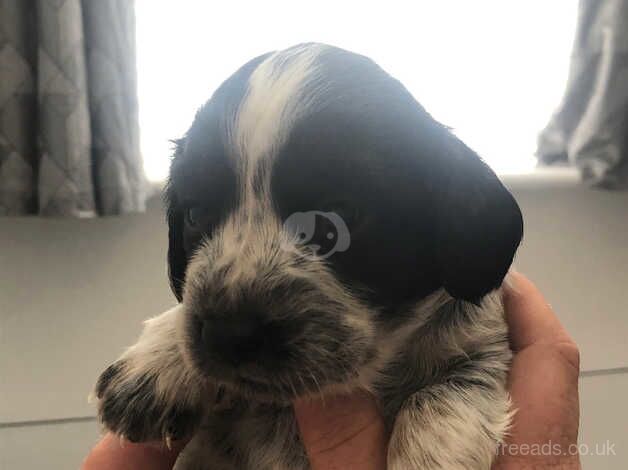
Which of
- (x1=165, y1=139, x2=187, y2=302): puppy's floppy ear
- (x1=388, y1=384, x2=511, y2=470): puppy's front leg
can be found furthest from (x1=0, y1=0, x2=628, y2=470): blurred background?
(x1=388, y1=384, x2=511, y2=470): puppy's front leg

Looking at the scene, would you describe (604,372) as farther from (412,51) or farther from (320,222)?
(320,222)

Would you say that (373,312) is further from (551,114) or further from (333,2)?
(551,114)

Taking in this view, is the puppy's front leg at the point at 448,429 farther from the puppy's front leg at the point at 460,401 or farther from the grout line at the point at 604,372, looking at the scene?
the grout line at the point at 604,372

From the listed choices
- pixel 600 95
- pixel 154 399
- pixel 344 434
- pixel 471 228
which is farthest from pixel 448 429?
pixel 600 95

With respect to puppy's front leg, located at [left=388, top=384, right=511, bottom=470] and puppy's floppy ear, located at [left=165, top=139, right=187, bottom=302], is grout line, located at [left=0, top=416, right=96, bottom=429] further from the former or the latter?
puppy's front leg, located at [left=388, top=384, right=511, bottom=470]

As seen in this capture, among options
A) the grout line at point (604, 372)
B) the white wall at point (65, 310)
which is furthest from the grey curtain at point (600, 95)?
the grout line at point (604, 372)

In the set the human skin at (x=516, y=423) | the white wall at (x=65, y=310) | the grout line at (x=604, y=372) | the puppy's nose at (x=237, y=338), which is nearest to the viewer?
the puppy's nose at (x=237, y=338)

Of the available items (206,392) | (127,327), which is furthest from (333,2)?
(206,392)

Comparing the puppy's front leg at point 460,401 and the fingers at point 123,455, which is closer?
the puppy's front leg at point 460,401
